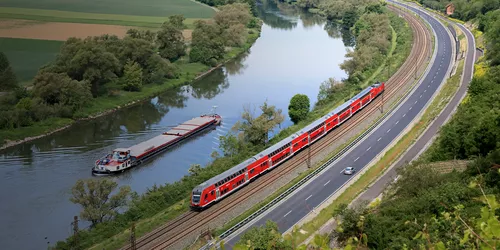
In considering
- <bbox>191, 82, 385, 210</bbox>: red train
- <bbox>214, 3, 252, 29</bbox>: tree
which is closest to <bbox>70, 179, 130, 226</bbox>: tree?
<bbox>191, 82, 385, 210</bbox>: red train

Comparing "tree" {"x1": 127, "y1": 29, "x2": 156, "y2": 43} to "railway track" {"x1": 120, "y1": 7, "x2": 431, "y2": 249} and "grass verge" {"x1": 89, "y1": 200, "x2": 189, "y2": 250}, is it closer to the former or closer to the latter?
"railway track" {"x1": 120, "y1": 7, "x2": 431, "y2": 249}

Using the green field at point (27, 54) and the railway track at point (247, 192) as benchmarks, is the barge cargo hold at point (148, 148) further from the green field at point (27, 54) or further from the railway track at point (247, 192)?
the green field at point (27, 54)

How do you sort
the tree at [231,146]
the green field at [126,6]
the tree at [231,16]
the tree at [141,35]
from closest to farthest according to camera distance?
the tree at [231,146] < the tree at [141,35] < the tree at [231,16] < the green field at [126,6]

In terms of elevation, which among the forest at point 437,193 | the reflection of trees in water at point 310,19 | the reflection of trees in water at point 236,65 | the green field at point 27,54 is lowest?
the reflection of trees in water at point 310,19

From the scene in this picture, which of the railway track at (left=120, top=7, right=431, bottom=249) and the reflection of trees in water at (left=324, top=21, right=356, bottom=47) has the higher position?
the railway track at (left=120, top=7, right=431, bottom=249)

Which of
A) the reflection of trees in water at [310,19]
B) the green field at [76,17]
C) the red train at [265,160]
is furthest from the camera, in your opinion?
the reflection of trees in water at [310,19]

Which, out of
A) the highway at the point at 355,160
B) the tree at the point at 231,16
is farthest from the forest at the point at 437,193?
the tree at the point at 231,16
